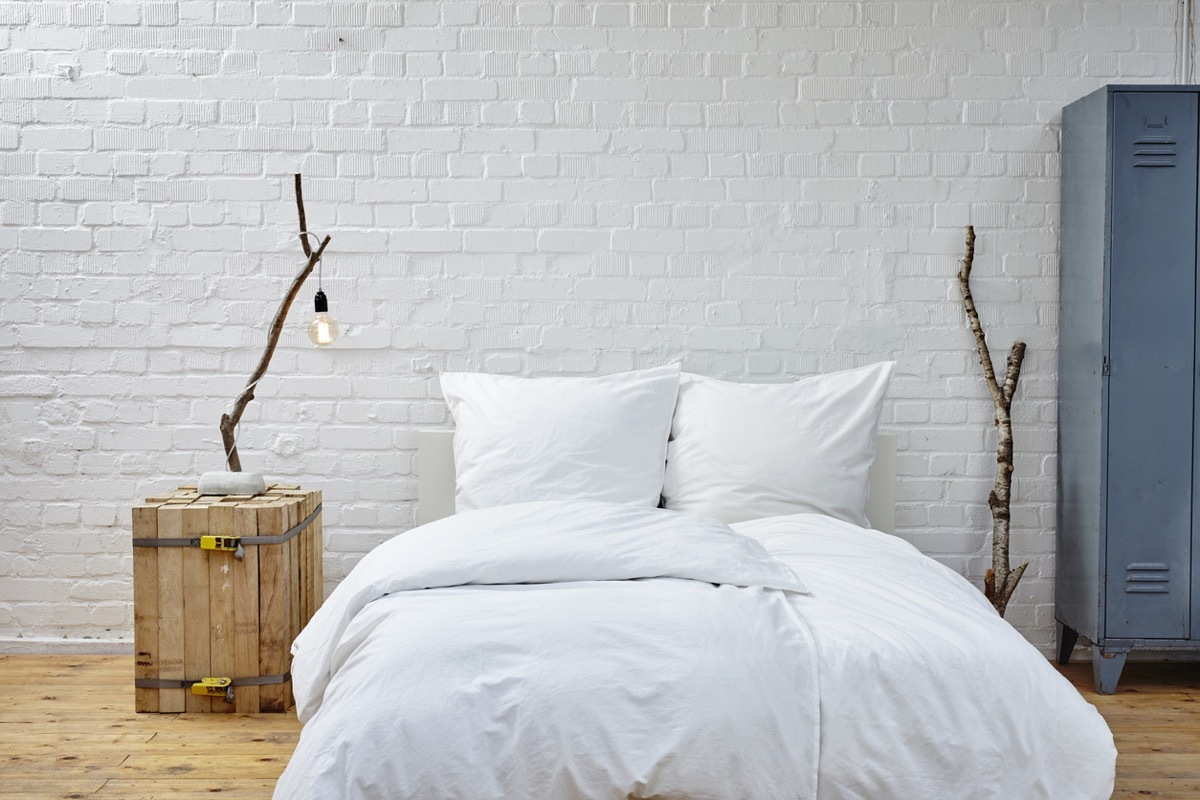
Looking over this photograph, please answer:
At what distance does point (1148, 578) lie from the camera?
2.82 metres

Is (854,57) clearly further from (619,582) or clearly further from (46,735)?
(46,735)

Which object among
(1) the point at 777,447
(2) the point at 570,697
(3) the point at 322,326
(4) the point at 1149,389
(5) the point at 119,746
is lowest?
(5) the point at 119,746

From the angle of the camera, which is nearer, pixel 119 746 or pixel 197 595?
pixel 119 746

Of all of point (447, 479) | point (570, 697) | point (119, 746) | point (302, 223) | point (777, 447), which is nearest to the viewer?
point (570, 697)

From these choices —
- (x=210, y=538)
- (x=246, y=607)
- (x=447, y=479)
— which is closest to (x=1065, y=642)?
(x=447, y=479)

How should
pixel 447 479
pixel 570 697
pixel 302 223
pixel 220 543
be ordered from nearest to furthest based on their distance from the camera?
pixel 570 697
pixel 220 543
pixel 302 223
pixel 447 479

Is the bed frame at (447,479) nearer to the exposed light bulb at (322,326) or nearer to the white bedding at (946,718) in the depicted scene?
the exposed light bulb at (322,326)

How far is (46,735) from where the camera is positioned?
2492 mm

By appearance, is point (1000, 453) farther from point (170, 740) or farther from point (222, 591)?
point (170, 740)

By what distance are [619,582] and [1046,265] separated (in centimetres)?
209

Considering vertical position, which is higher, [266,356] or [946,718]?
[266,356]

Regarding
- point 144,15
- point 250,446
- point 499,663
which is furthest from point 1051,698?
point 144,15

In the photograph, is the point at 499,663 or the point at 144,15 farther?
the point at 144,15

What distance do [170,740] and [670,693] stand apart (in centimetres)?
157
